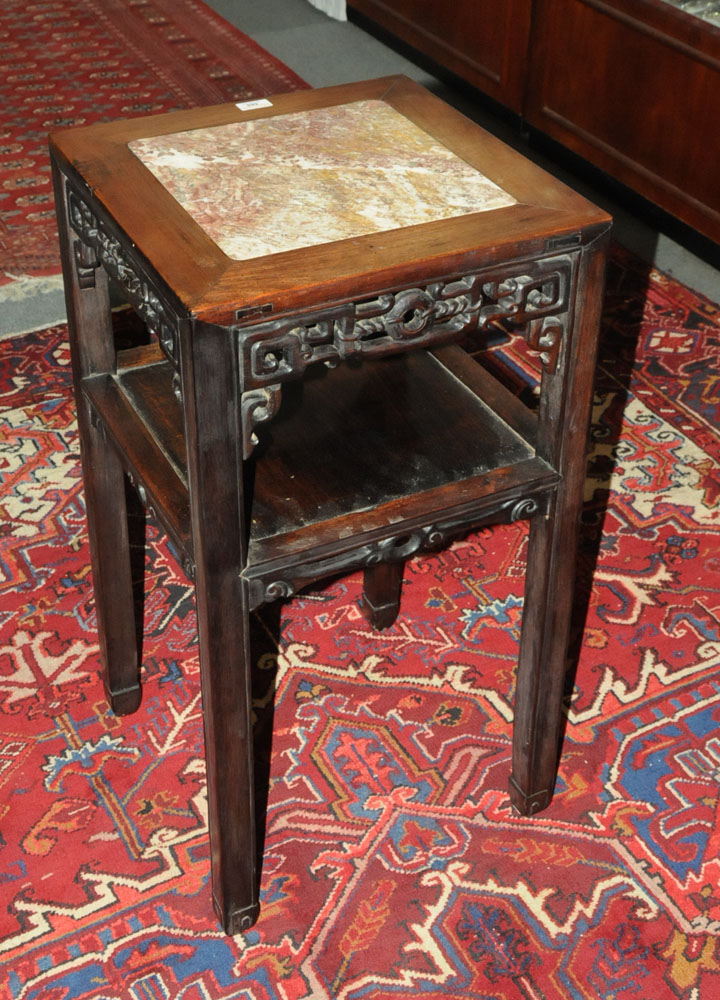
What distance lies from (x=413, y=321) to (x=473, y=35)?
3.95 meters

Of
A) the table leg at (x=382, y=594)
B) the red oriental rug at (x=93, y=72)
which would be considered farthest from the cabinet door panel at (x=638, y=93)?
the table leg at (x=382, y=594)

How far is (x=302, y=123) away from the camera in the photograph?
2045 mm

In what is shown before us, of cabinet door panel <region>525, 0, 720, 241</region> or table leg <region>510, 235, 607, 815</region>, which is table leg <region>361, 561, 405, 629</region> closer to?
table leg <region>510, 235, 607, 815</region>

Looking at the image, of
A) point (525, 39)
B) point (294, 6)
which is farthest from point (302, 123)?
point (294, 6)

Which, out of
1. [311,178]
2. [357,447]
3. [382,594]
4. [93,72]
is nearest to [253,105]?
[311,178]

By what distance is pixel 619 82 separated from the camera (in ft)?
14.5

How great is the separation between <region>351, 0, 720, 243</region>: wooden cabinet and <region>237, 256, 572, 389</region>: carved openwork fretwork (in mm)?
2543

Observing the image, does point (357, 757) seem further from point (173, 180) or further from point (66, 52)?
point (66, 52)

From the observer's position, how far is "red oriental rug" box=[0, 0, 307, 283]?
189 inches

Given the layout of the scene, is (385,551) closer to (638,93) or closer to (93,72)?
(638,93)

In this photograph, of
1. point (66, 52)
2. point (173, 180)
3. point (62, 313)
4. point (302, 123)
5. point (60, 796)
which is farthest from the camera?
point (66, 52)

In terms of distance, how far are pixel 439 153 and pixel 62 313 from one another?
7.34 ft

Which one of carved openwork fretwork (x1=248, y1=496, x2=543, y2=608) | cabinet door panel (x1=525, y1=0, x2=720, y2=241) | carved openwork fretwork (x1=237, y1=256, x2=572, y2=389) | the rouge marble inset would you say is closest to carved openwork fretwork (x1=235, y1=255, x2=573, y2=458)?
carved openwork fretwork (x1=237, y1=256, x2=572, y2=389)

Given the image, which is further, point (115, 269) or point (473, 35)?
point (473, 35)
